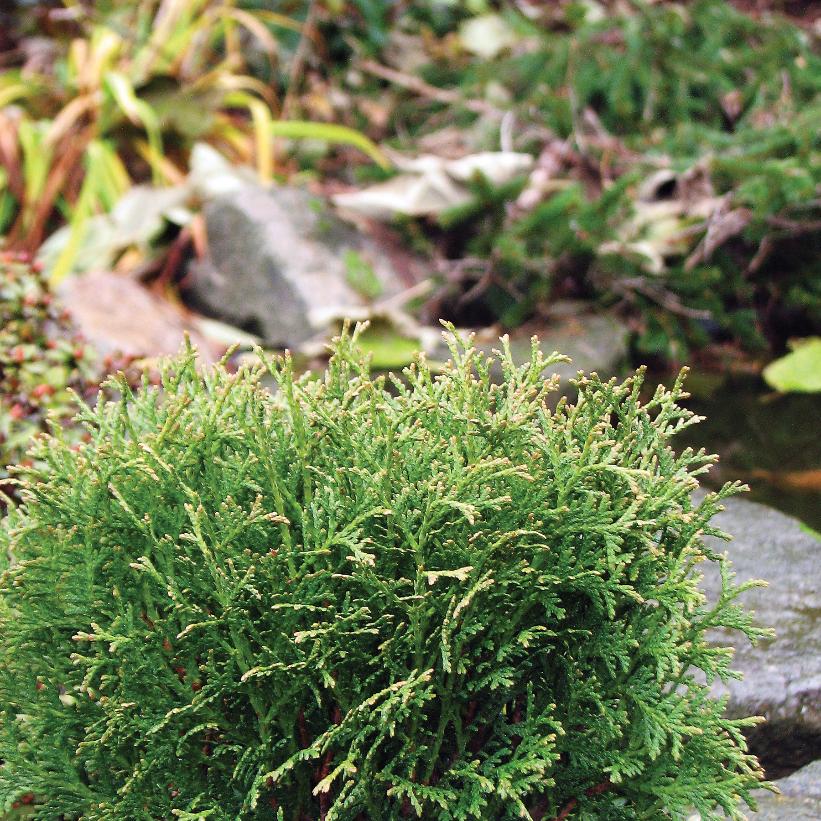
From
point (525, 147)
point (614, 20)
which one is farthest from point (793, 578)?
point (614, 20)

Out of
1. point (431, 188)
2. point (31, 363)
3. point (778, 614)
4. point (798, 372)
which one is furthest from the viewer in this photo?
point (431, 188)

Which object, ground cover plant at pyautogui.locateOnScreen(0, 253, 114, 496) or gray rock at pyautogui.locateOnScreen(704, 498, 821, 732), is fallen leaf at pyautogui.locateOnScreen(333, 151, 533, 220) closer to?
ground cover plant at pyautogui.locateOnScreen(0, 253, 114, 496)

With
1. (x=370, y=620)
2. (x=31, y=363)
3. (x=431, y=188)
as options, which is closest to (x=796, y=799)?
(x=370, y=620)

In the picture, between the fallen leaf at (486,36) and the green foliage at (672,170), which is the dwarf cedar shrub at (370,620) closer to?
the green foliage at (672,170)

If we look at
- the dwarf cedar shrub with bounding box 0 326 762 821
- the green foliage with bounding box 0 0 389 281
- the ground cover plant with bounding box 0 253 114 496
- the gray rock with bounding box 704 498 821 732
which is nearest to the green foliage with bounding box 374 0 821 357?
the green foliage with bounding box 0 0 389 281

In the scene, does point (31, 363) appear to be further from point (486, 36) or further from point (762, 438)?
point (486, 36)
